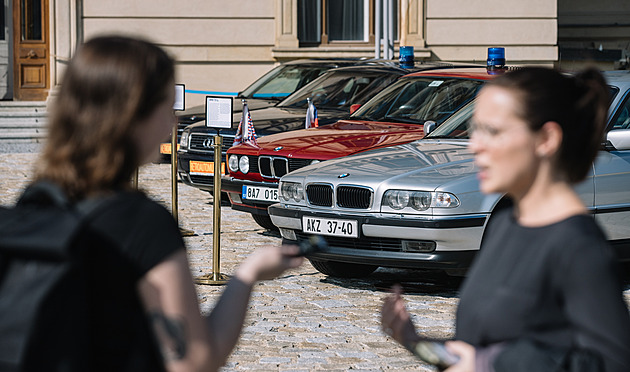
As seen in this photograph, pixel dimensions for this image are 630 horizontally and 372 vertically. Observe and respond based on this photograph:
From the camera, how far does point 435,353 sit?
2.43 m

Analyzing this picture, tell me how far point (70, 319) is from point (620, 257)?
609 cm

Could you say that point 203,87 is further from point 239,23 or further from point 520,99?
point 520,99

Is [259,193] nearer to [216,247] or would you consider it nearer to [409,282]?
[216,247]

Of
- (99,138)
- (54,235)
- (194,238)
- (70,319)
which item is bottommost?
(194,238)

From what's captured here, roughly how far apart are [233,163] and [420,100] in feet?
6.07

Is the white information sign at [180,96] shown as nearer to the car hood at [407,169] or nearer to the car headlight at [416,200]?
the car hood at [407,169]

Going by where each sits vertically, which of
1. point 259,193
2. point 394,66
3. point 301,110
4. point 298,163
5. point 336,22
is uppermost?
point 336,22

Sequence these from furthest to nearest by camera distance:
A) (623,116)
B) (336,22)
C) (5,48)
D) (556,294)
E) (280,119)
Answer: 1. (336,22)
2. (5,48)
3. (280,119)
4. (623,116)
5. (556,294)

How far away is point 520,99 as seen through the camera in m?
2.36

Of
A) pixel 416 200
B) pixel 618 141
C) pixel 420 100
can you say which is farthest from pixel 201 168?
pixel 618 141

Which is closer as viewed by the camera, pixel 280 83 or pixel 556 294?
pixel 556 294

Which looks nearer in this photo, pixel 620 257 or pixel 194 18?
pixel 620 257

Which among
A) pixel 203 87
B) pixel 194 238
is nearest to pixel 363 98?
pixel 194 238

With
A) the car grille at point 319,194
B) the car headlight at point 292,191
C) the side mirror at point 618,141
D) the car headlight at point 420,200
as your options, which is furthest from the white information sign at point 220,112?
the side mirror at point 618,141
